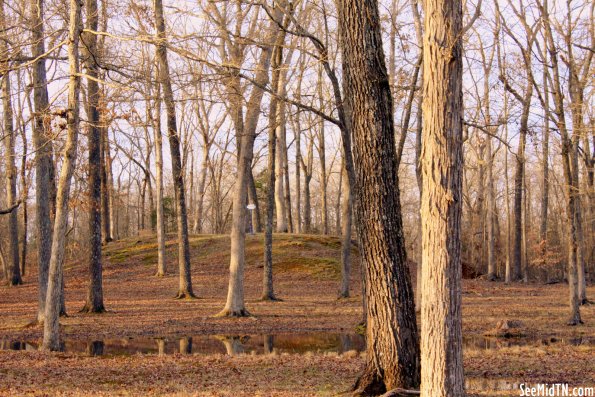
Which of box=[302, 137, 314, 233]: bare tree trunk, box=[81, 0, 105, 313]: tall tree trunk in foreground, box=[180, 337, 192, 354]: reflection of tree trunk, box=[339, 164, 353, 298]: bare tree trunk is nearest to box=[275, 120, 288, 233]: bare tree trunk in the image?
box=[302, 137, 314, 233]: bare tree trunk

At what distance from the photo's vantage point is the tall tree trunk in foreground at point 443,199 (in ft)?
17.0

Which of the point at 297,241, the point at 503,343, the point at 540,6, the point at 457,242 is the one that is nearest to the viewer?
the point at 457,242

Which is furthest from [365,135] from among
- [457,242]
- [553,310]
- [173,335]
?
[553,310]

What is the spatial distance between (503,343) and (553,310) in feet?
18.7

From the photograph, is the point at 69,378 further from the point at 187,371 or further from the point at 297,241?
the point at 297,241

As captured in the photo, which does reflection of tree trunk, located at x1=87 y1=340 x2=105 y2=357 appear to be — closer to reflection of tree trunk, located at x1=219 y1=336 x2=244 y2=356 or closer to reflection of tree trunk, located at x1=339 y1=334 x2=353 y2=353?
reflection of tree trunk, located at x1=219 y1=336 x2=244 y2=356

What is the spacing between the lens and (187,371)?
31.6 feet

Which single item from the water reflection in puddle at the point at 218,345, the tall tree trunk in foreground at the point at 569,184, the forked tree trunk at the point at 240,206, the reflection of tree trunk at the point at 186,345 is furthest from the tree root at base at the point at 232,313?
the tall tree trunk in foreground at the point at 569,184

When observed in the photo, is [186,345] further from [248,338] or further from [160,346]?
[248,338]

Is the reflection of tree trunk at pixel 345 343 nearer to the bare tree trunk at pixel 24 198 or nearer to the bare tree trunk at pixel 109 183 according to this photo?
the bare tree trunk at pixel 24 198

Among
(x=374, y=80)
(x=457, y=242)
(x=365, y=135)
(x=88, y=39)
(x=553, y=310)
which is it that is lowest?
(x=553, y=310)

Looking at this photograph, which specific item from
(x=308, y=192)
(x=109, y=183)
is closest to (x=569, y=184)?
(x=308, y=192)

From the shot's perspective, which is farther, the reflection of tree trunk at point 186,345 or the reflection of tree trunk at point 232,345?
the reflection of tree trunk at point 186,345

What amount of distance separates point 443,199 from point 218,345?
376 inches
